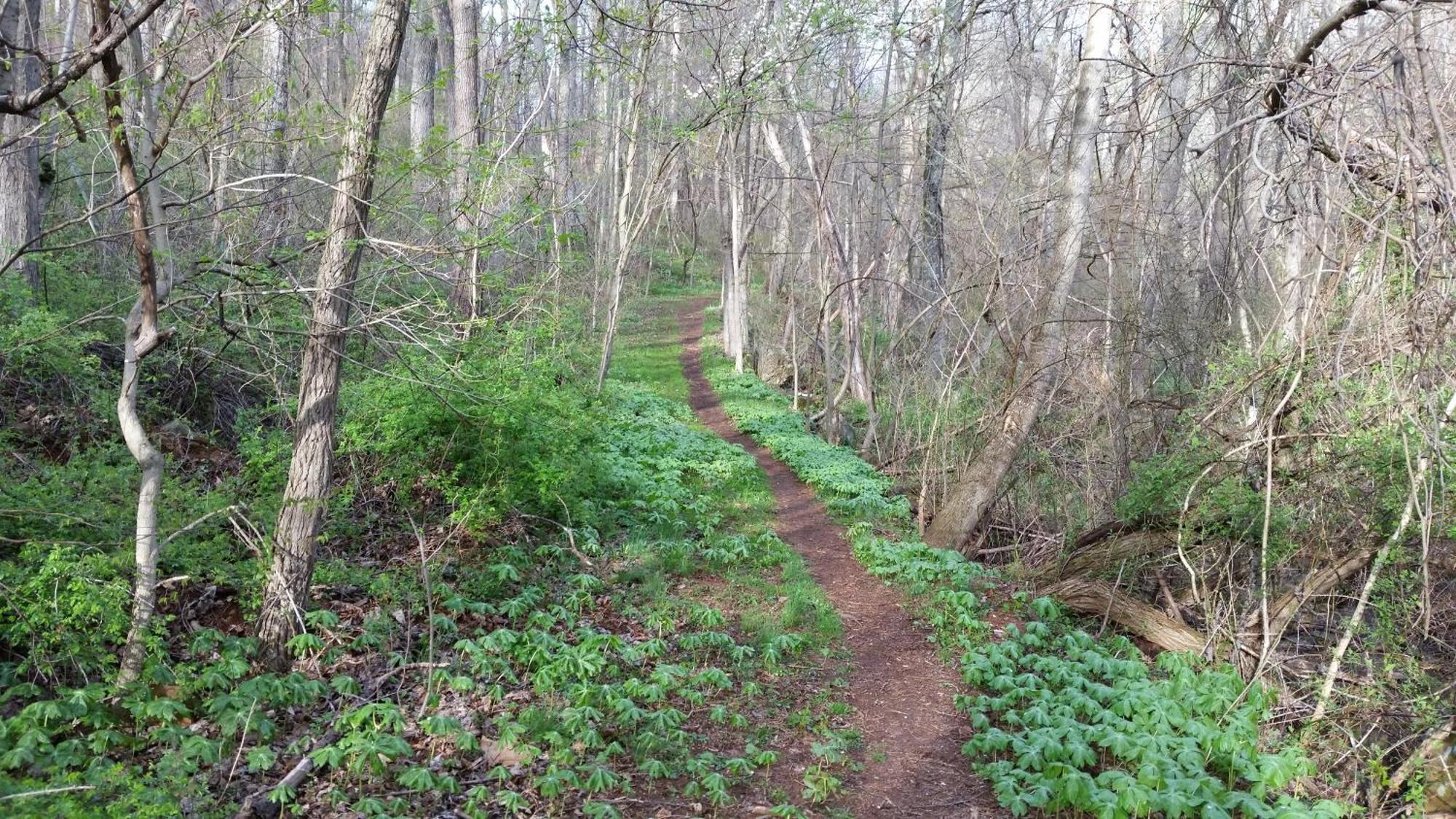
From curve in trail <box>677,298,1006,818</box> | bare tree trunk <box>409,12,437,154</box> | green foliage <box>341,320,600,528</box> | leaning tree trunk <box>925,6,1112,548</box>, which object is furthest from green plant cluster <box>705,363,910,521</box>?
bare tree trunk <box>409,12,437,154</box>

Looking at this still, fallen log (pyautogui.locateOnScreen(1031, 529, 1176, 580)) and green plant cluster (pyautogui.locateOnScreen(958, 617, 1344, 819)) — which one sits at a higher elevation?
fallen log (pyautogui.locateOnScreen(1031, 529, 1176, 580))

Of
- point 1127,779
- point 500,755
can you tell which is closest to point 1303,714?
point 1127,779

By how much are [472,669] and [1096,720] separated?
13.0ft

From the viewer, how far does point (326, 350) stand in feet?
17.9

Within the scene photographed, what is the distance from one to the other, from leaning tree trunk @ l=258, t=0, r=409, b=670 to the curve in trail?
362 cm

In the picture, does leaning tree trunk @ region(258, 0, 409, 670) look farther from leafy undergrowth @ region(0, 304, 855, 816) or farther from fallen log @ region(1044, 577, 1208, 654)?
fallen log @ region(1044, 577, 1208, 654)

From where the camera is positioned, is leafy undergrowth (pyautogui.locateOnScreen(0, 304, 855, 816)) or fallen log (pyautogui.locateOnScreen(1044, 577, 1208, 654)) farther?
fallen log (pyautogui.locateOnScreen(1044, 577, 1208, 654))

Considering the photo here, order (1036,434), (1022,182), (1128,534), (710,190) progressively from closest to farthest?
(1128,534), (1036,434), (1022,182), (710,190)

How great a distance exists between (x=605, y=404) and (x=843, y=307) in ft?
13.8

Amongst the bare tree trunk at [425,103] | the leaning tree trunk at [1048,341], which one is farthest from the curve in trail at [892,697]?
the bare tree trunk at [425,103]

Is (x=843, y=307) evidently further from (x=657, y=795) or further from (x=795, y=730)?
(x=657, y=795)

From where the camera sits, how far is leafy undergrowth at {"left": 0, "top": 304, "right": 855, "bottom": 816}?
4.45 m

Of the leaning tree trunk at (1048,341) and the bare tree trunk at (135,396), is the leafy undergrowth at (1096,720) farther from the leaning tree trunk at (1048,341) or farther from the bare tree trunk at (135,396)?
the bare tree trunk at (135,396)

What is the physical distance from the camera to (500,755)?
16.3 ft
